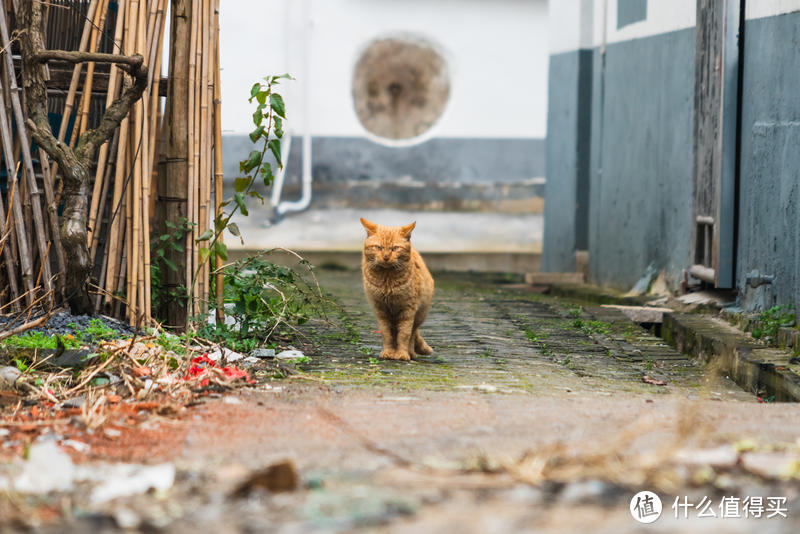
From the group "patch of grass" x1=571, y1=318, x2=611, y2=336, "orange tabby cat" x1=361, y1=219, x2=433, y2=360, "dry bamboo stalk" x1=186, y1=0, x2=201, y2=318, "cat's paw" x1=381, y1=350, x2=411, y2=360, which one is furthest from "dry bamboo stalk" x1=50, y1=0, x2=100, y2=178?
"patch of grass" x1=571, y1=318, x2=611, y2=336

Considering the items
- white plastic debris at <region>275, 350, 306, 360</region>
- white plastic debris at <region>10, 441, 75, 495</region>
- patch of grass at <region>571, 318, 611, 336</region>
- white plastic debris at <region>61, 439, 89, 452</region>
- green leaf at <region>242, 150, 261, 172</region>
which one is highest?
green leaf at <region>242, 150, 261, 172</region>

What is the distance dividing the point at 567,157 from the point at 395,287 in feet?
16.2

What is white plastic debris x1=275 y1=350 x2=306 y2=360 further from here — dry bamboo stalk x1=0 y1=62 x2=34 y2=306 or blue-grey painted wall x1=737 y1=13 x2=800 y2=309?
blue-grey painted wall x1=737 y1=13 x2=800 y2=309

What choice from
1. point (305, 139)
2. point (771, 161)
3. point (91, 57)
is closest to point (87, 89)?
point (91, 57)

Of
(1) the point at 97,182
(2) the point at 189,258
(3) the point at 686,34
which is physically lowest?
(2) the point at 189,258

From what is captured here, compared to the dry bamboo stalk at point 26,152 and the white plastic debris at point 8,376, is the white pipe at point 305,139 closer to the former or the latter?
the dry bamboo stalk at point 26,152

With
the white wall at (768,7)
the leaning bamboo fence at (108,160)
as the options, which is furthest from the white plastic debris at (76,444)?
the white wall at (768,7)

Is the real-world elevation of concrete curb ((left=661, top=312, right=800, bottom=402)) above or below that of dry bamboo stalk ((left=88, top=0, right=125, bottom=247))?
below

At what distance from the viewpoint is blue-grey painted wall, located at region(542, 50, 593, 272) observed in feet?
31.3

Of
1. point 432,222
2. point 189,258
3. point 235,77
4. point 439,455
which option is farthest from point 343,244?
point 439,455

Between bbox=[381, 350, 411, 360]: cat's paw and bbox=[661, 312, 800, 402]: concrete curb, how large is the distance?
180 centimetres

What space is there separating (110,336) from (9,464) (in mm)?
1954

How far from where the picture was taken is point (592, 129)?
9344mm

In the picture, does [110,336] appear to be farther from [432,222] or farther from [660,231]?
[432,222]
